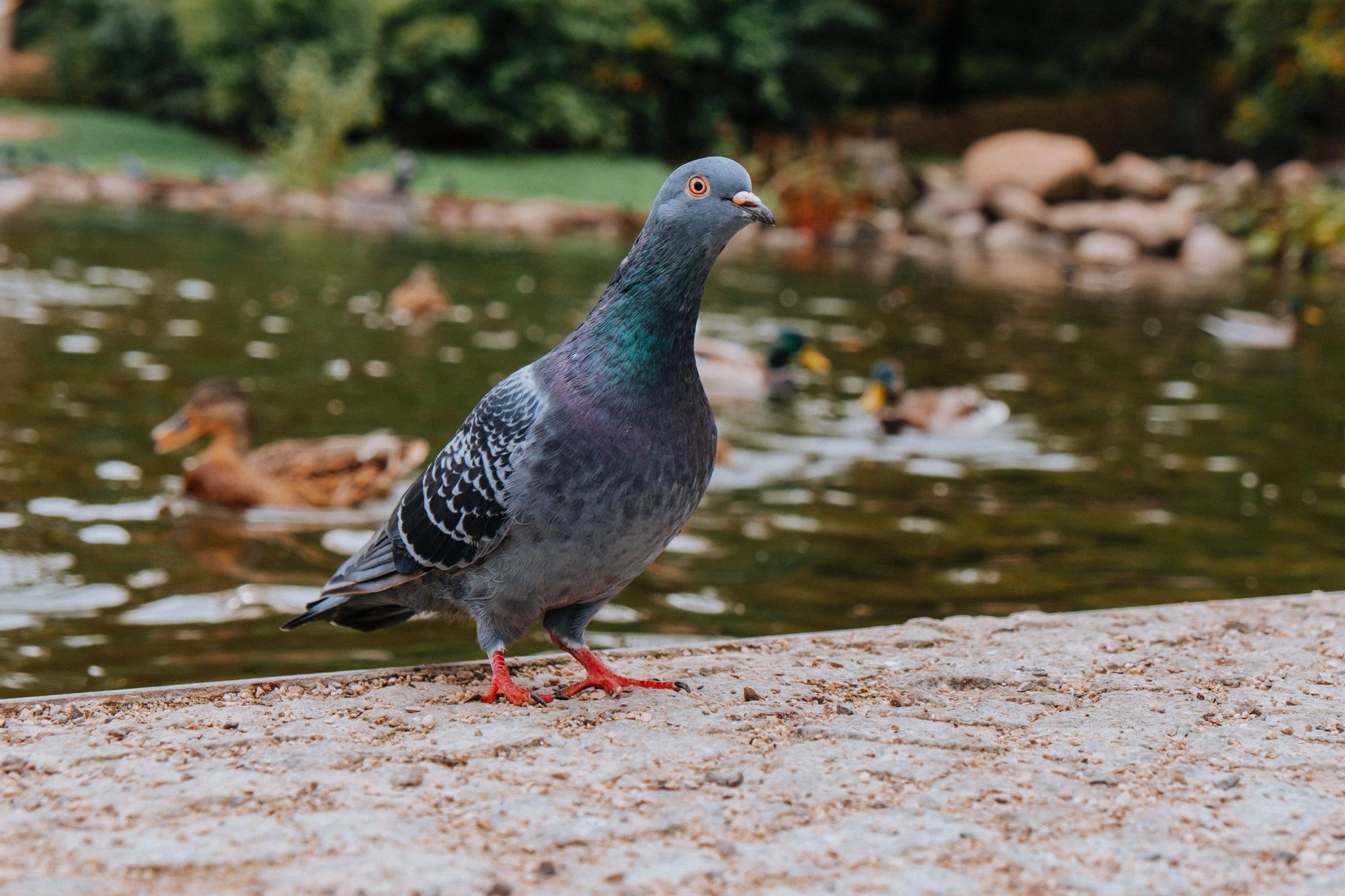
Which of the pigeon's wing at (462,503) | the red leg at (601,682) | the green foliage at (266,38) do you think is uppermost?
the green foliage at (266,38)

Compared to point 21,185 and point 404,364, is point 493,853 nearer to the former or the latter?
point 404,364

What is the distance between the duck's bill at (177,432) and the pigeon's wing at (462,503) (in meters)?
3.87

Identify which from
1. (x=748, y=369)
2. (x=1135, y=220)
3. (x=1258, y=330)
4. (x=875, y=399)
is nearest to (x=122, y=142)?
(x=1135, y=220)

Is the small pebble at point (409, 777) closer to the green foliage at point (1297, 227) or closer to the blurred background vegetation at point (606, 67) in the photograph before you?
the blurred background vegetation at point (606, 67)

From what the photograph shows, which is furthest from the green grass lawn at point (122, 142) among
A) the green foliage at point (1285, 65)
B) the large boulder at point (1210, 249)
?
the green foliage at point (1285, 65)

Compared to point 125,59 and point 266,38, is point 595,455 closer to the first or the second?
point 266,38

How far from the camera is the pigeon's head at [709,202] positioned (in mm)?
3242

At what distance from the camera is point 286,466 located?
6855mm

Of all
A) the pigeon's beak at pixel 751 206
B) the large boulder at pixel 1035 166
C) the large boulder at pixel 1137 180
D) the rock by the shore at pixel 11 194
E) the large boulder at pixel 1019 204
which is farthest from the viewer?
the large boulder at pixel 1035 166

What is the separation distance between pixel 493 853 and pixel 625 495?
3.06 ft

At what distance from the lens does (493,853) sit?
8.32ft

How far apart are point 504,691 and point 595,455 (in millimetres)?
641

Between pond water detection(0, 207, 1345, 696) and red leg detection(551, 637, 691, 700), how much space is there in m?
1.46

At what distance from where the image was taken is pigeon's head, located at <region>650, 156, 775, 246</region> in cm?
324
